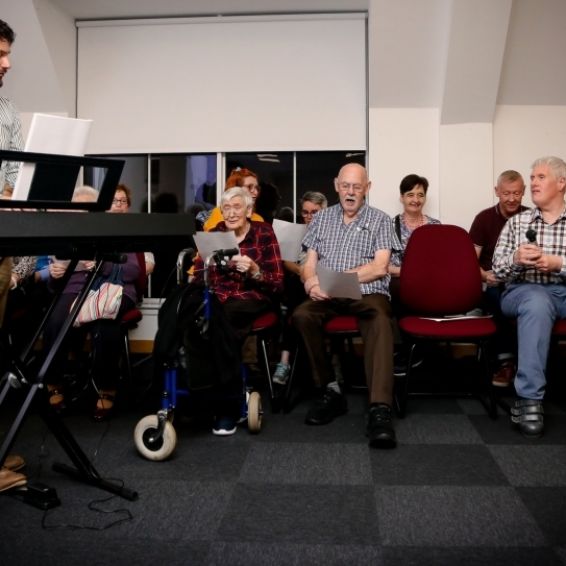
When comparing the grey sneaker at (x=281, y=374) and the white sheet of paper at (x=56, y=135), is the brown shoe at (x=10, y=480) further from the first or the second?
the grey sneaker at (x=281, y=374)

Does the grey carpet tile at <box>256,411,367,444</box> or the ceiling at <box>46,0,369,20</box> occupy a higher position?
the ceiling at <box>46,0,369,20</box>

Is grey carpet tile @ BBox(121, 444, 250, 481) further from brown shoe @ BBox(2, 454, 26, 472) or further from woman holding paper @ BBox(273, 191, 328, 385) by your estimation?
woman holding paper @ BBox(273, 191, 328, 385)

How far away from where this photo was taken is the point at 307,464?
2391 mm

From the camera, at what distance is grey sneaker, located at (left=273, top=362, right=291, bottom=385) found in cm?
377

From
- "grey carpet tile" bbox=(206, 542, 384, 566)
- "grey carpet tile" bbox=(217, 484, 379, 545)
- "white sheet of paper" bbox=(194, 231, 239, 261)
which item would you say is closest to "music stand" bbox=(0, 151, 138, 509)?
"grey carpet tile" bbox=(217, 484, 379, 545)

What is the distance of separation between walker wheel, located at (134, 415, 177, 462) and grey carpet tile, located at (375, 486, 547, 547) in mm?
800

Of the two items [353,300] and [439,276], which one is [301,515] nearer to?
[353,300]

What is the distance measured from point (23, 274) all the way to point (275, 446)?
5.89 ft

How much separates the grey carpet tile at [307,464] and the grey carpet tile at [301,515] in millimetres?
71

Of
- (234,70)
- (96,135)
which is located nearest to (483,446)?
(234,70)

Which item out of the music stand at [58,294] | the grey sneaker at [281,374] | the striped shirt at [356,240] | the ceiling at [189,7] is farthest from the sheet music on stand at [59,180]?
the ceiling at [189,7]

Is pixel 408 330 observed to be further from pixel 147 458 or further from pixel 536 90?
pixel 536 90

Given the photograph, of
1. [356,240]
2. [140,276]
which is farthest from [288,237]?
[140,276]

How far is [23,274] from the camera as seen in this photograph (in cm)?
351
